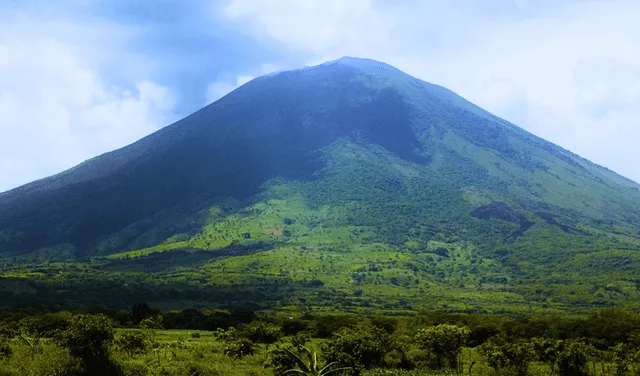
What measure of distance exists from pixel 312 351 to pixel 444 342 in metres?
12.6

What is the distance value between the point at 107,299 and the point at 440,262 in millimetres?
103966

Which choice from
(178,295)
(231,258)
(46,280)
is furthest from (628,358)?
(231,258)

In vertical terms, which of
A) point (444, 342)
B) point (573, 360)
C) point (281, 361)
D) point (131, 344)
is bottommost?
point (573, 360)

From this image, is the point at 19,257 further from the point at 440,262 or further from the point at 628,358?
the point at 628,358

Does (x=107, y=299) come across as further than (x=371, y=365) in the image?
Yes

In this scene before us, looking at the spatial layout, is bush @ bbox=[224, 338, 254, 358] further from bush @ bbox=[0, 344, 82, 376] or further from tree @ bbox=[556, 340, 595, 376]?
tree @ bbox=[556, 340, 595, 376]

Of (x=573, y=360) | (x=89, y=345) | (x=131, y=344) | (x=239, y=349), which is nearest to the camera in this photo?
(x=89, y=345)

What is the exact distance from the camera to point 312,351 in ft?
143

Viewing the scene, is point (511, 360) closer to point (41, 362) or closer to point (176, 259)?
point (41, 362)

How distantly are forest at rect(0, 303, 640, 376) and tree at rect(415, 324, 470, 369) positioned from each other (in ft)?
0.29

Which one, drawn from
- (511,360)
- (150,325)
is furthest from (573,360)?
(150,325)

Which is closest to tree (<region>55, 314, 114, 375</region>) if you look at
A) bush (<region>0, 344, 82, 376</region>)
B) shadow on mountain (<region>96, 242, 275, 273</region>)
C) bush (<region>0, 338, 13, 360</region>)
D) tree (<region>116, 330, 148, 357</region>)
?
bush (<region>0, 344, 82, 376</region>)

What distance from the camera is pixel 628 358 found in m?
45.0

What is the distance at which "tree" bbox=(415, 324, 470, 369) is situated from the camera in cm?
4922
